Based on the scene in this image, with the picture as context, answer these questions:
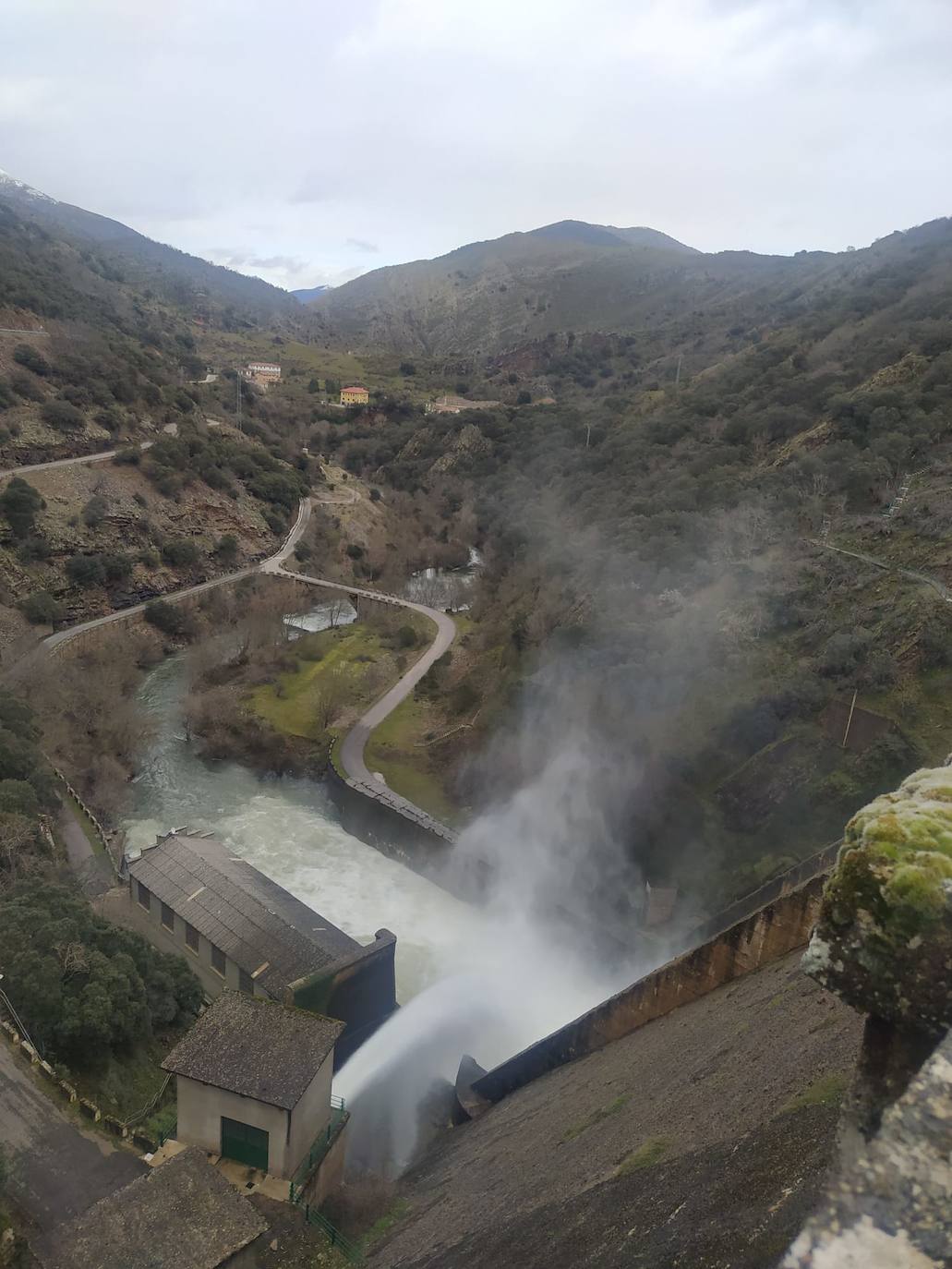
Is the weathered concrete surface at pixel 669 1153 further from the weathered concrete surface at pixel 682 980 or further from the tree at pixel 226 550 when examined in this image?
the tree at pixel 226 550

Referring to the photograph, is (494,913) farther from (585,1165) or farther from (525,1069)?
(585,1165)

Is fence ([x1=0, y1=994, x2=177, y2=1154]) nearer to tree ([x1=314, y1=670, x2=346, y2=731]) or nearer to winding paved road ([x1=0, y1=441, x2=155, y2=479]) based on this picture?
tree ([x1=314, y1=670, x2=346, y2=731])

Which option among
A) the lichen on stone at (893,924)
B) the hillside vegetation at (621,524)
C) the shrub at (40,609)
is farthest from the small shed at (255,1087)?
the shrub at (40,609)

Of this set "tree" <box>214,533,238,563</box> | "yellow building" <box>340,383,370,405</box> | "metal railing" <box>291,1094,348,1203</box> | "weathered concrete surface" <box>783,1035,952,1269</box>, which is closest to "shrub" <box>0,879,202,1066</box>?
"metal railing" <box>291,1094,348,1203</box>

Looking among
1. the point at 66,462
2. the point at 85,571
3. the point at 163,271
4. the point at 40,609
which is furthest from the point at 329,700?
the point at 163,271

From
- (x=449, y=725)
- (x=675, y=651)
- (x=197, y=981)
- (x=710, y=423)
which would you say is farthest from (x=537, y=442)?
(x=197, y=981)
